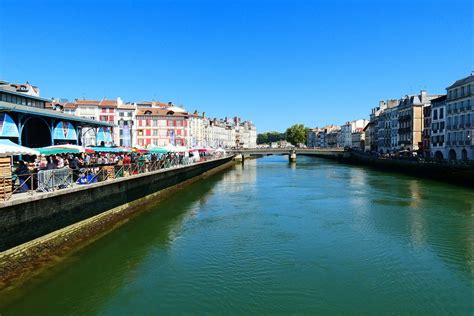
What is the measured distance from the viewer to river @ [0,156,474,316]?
481 inches

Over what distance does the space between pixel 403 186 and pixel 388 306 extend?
3418 centimetres

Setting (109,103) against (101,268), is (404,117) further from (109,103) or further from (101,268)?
(101,268)

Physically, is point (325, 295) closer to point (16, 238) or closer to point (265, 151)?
point (16, 238)

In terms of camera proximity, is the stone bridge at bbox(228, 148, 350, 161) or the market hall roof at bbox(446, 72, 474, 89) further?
the stone bridge at bbox(228, 148, 350, 161)

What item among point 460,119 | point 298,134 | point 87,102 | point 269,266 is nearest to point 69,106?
point 87,102

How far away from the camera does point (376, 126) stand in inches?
4338

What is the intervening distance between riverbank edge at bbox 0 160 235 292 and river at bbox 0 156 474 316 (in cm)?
49

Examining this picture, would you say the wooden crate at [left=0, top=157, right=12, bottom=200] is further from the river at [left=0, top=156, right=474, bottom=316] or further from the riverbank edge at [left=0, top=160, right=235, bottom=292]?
the river at [left=0, top=156, right=474, bottom=316]

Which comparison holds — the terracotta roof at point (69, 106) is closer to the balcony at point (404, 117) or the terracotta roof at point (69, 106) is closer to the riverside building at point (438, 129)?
the riverside building at point (438, 129)

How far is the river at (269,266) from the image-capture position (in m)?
12.2

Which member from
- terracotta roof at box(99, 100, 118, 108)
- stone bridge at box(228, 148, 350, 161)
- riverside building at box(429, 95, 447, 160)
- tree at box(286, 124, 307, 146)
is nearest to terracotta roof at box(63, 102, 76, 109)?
terracotta roof at box(99, 100, 118, 108)

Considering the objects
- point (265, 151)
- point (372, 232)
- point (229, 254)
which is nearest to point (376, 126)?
point (265, 151)

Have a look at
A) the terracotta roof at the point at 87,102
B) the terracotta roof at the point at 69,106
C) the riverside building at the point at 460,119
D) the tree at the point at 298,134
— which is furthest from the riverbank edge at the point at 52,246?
the tree at the point at 298,134

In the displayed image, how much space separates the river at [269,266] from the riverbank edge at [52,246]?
0.49 metres
